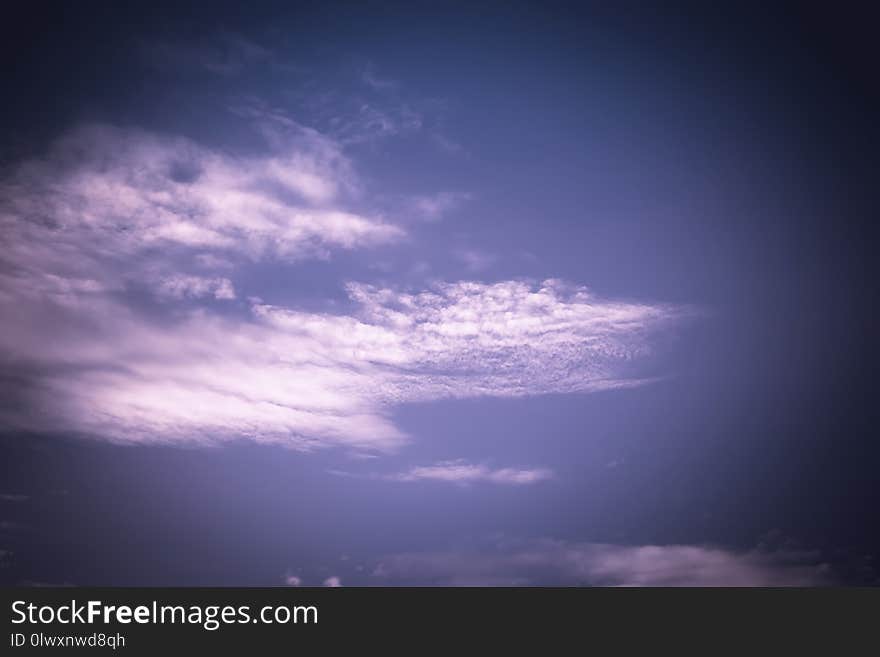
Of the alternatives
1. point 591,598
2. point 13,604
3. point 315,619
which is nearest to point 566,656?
point 591,598

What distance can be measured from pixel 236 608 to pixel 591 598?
26.2 feet

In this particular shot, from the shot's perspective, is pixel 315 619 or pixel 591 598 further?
pixel 591 598

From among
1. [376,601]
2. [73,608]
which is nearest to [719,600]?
A: [376,601]

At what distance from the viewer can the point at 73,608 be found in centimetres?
996

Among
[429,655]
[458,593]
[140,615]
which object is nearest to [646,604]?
[458,593]

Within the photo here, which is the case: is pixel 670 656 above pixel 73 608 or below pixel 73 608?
below

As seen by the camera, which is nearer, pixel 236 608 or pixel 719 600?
pixel 236 608

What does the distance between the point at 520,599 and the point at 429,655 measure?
99.0 inches

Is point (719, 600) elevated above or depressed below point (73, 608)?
below

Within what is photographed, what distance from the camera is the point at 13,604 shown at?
9.82 metres

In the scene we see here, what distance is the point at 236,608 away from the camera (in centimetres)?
998

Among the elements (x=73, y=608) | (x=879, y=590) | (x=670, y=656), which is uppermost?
(x=73, y=608)

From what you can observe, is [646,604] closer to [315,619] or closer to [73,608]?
[315,619]

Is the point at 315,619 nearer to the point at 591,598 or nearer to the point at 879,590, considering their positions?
the point at 591,598
